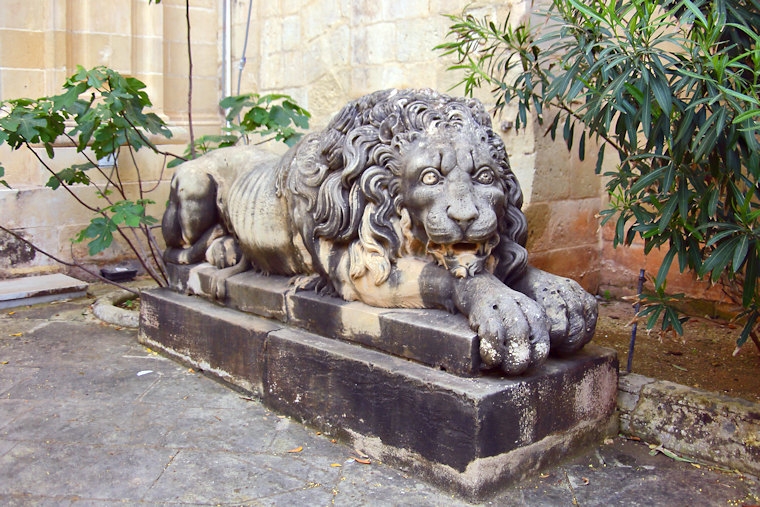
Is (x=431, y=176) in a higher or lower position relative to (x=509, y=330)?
higher

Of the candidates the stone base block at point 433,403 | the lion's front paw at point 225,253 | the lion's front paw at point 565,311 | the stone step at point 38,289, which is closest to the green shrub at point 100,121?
the lion's front paw at point 225,253

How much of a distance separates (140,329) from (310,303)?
5.14 feet

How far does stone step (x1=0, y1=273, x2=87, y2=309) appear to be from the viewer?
569 centimetres

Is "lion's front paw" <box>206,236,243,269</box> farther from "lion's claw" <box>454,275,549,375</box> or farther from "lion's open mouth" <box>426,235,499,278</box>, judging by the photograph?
Result: "lion's claw" <box>454,275,549,375</box>

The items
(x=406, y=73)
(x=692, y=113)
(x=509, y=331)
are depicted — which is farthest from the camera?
(x=406, y=73)

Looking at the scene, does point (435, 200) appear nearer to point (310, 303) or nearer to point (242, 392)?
point (310, 303)

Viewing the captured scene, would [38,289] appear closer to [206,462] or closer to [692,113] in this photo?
[206,462]

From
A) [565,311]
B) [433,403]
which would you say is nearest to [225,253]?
[433,403]

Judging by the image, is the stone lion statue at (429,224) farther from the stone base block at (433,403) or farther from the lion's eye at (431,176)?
the stone base block at (433,403)

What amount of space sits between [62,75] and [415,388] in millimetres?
5061

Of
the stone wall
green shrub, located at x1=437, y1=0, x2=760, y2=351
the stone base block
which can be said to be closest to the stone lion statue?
the stone base block

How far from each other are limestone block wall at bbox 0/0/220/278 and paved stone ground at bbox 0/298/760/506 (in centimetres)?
261

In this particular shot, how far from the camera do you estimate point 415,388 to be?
292 cm

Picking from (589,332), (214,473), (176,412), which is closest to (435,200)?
(589,332)
